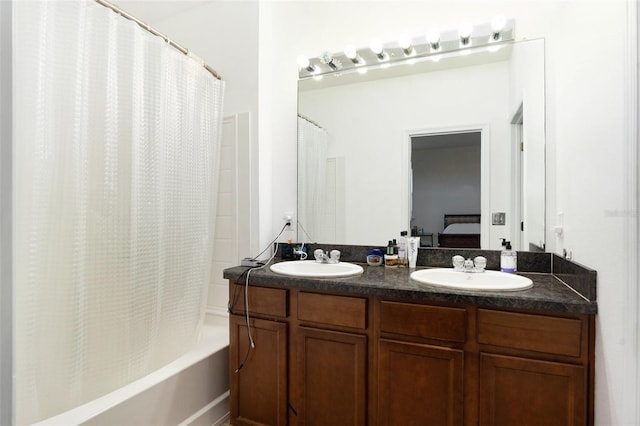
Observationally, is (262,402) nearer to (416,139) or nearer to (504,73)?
(416,139)

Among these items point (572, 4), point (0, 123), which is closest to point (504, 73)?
point (572, 4)

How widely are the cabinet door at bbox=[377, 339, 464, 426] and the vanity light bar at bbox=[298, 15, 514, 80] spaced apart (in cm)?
159

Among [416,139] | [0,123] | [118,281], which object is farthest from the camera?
[416,139]

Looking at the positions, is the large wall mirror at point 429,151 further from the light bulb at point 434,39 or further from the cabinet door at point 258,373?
the cabinet door at point 258,373

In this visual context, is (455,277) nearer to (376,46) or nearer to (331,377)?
(331,377)

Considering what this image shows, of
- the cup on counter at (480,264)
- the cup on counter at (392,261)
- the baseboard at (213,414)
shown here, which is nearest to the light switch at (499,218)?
the cup on counter at (480,264)

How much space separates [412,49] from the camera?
195 cm

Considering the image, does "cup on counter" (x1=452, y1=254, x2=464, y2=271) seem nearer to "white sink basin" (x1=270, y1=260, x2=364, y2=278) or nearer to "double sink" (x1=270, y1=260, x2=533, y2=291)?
"double sink" (x1=270, y1=260, x2=533, y2=291)

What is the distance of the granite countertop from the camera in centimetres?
120

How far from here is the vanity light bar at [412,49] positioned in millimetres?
1800

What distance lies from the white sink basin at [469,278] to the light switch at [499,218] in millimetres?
300

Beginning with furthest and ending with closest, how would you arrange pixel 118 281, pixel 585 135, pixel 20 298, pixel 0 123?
pixel 118 281 → pixel 585 135 → pixel 20 298 → pixel 0 123

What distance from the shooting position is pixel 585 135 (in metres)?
1.25

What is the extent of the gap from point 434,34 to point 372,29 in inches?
16.4
